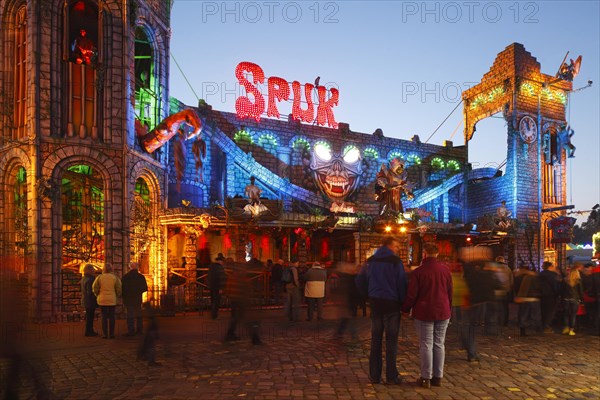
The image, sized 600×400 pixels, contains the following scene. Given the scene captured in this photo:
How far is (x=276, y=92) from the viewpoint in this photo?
25.9 metres

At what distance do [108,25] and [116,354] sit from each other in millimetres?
11059

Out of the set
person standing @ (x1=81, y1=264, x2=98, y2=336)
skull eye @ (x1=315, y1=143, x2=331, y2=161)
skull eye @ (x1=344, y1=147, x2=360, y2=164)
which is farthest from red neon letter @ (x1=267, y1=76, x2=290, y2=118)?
person standing @ (x1=81, y1=264, x2=98, y2=336)

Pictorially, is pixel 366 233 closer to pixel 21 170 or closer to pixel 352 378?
pixel 21 170

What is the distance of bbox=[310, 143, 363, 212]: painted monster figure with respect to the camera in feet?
87.9

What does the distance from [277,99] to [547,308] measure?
17.0 m

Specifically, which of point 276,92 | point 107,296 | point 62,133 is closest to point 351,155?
point 276,92

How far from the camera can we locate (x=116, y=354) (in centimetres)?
951

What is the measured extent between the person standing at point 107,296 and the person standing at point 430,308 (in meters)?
7.31

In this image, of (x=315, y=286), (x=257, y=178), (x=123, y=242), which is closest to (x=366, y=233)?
(x=257, y=178)

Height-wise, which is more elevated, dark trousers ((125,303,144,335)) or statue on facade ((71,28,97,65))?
statue on facade ((71,28,97,65))

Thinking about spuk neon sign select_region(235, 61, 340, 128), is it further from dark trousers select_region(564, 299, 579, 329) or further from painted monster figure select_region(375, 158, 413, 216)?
dark trousers select_region(564, 299, 579, 329)

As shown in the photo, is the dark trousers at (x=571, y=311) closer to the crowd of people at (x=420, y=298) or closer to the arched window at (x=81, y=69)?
the crowd of people at (x=420, y=298)

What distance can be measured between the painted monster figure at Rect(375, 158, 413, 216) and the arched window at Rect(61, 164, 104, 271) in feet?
34.9

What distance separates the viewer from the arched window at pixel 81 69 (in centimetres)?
1589
